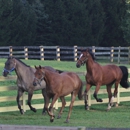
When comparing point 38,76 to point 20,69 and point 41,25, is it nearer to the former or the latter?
point 20,69

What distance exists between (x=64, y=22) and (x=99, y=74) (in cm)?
2970

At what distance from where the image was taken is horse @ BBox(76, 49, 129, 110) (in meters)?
17.5

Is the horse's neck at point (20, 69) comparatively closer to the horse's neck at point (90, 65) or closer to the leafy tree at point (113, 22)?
the horse's neck at point (90, 65)

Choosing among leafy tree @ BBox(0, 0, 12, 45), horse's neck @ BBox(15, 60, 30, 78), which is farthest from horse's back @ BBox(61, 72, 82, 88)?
leafy tree @ BBox(0, 0, 12, 45)

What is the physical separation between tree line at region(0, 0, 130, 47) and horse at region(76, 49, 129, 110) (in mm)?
26187

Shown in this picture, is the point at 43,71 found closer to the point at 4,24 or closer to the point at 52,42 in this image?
the point at 4,24

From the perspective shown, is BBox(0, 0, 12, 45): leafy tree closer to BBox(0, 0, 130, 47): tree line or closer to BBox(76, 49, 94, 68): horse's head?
BBox(0, 0, 130, 47): tree line

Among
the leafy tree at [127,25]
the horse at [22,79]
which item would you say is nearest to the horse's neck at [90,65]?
the horse at [22,79]

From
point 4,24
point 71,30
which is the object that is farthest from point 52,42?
point 4,24

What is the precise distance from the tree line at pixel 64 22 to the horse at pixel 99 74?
85.9 ft

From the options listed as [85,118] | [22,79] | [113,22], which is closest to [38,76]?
[85,118]

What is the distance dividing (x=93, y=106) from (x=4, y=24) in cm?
2734

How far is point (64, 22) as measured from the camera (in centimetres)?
4728

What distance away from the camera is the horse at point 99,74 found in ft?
57.3
